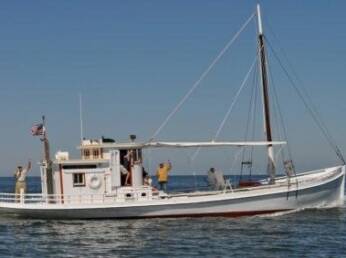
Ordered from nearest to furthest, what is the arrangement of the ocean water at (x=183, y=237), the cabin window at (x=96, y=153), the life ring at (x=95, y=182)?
the ocean water at (x=183, y=237) < the life ring at (x=95, y=182) < the cabin window at (x=96, y=153)

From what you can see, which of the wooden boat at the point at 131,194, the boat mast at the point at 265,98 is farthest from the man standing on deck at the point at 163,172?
the boat mast at the point at 265,98

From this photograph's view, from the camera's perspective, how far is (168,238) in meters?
26.8

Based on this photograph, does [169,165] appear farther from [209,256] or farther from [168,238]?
[209,256]

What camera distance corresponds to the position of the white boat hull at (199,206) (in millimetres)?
32406

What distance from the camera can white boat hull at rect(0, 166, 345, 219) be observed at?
106ft

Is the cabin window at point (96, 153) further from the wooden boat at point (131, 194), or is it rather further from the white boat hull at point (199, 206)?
the white boat hull at point (199, 206)

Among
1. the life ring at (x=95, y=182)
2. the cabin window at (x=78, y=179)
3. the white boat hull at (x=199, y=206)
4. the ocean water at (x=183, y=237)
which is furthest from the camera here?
the cabin window at (x=78, y=179)

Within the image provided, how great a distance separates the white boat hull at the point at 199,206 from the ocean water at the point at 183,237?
0.50 metres

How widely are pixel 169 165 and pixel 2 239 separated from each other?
9638 mm

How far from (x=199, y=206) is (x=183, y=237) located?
18.9 feet

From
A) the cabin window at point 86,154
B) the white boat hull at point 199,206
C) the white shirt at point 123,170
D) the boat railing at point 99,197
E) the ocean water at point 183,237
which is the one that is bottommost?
the ocean water at point 183,237

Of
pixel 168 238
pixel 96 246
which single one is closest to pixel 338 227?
pixel 168 238

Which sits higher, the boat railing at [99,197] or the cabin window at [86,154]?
the cabin window at [86,154]

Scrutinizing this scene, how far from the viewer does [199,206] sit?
3253 cm
